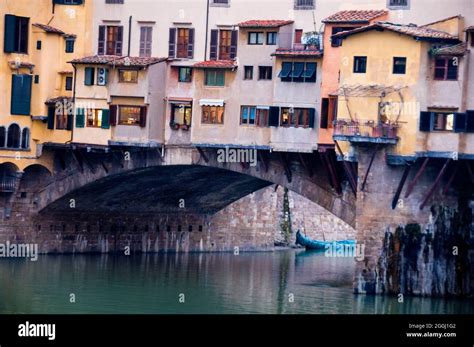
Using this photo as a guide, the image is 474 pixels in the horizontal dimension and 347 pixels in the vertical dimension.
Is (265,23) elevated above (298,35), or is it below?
above

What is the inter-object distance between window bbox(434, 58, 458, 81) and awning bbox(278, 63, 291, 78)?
24.6 ft

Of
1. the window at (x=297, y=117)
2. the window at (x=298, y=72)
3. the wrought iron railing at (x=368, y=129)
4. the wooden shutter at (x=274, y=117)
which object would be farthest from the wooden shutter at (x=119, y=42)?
the wrought iron railing at (x=368, y=129)

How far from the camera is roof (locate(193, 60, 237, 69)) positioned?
81725 millimetres

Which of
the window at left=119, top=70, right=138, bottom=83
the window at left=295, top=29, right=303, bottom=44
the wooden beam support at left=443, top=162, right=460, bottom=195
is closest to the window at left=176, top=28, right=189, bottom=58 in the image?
the window at left=119, top=70, right=138, bottom=83

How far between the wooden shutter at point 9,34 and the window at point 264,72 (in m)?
11.3

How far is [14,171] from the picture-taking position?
286ft

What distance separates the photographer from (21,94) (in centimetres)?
8625

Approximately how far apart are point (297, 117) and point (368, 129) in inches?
229

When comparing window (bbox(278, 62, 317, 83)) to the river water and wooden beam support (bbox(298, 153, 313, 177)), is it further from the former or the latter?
the river water

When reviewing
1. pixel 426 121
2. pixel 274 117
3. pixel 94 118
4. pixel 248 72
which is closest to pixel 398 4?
pixel 426 121

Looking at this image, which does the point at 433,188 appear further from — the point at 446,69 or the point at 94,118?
the point at 94,118

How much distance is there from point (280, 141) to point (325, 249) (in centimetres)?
Result: 2593
